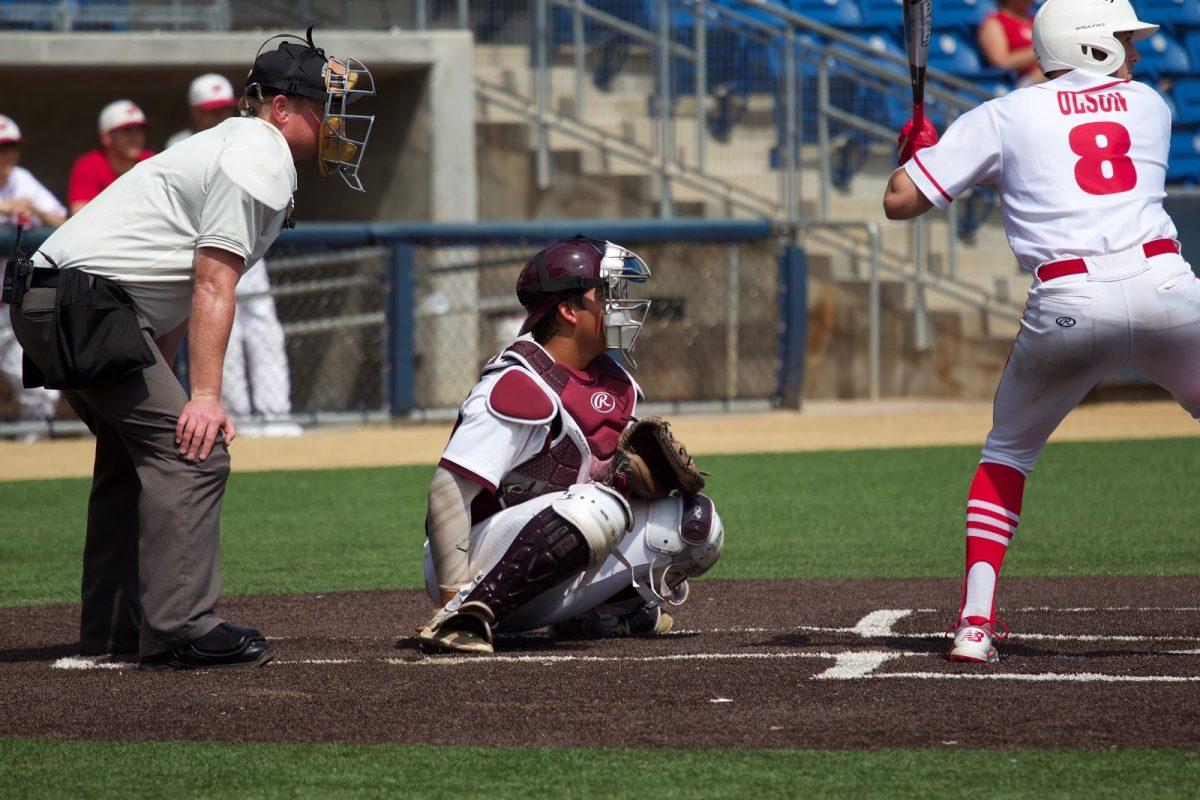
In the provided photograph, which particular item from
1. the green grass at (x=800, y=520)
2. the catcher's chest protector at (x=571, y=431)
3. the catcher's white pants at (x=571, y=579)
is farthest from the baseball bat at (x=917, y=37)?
the green grass at (x=800, y=520)

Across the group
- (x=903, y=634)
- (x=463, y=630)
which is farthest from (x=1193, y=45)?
(x=463, y=630)

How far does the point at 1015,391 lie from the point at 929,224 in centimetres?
988

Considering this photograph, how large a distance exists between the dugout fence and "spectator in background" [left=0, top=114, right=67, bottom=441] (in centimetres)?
12

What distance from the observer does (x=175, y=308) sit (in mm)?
4715

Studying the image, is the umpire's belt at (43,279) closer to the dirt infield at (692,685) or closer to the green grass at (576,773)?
the dirt infield at (692,685)

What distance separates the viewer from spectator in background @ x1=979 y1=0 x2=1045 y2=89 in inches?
550

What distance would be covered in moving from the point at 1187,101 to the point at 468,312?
23.4 feet

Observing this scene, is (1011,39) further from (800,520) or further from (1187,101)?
(800,520)

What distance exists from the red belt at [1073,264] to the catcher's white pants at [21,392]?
8.61 m

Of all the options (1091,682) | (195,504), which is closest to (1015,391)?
(1091,682)

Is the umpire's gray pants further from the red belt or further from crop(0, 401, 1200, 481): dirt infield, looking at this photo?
crop(0, 401, 1200, 481): dirt infield

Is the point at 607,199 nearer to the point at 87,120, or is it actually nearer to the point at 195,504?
the point at 87,120

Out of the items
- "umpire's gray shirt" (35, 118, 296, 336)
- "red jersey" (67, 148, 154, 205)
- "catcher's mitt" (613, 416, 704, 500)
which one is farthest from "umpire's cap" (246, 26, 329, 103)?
"red jersey" (67, 148, 154, 205)

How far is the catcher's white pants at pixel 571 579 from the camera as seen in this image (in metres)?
4.87
